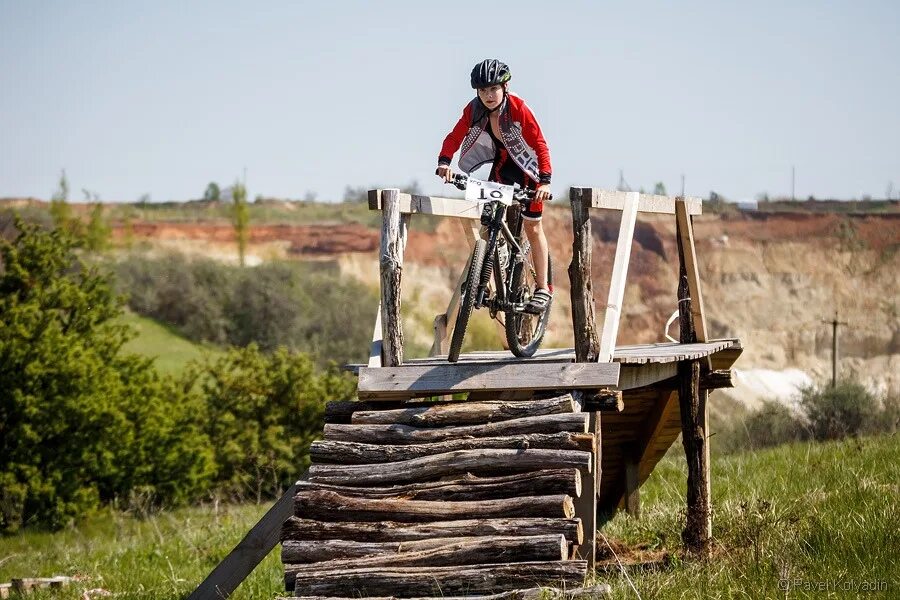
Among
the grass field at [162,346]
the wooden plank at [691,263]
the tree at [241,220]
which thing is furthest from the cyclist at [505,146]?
the tree at [241,220]

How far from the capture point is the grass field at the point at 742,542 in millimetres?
8125

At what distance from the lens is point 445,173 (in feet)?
31.0

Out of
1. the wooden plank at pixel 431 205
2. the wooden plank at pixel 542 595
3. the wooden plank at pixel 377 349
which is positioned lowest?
the wooden plank at pixel 542 595

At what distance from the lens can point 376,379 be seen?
891 cm

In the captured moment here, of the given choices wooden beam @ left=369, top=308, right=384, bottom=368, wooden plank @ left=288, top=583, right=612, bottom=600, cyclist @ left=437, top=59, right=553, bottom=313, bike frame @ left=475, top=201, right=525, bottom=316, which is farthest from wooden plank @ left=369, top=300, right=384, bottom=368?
wooden plank @ left=288, top=583, right=612, bottom=600

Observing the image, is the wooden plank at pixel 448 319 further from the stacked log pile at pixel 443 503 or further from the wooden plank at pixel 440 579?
the wooden plank at pixel 440 579

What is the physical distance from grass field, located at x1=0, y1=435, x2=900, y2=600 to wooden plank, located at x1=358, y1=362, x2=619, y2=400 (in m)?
1.40

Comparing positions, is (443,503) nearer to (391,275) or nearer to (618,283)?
(391,275)

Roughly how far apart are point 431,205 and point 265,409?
69.2 ft

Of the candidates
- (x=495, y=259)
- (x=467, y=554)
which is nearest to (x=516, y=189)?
(x=495, y=259)

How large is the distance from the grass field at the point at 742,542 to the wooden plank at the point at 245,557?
3.84ft

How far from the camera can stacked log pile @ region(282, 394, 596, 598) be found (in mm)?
7527

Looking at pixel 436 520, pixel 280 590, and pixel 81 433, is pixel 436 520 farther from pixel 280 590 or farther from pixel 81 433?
pixel 81 433

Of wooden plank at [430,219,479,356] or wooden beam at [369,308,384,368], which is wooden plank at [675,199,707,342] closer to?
wooden plank at [430,219,479,356]
